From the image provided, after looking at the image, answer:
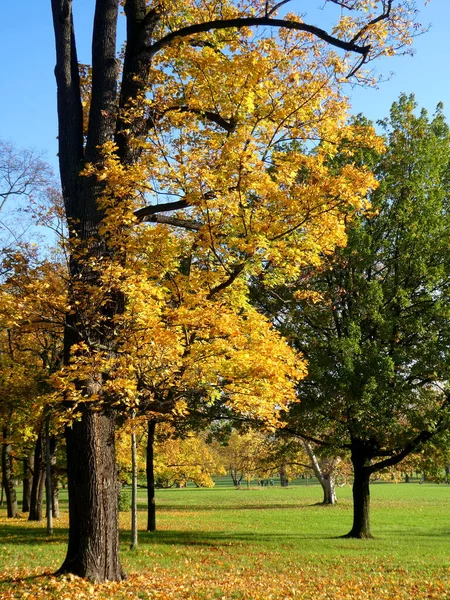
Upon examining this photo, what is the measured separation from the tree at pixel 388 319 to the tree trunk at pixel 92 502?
8475mm

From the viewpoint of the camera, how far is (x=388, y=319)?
54.9 feet

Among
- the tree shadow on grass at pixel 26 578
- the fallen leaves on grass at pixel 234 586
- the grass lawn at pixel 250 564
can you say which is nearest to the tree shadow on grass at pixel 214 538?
the grass lawn at pixel 250 564

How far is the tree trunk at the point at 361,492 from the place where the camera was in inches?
738

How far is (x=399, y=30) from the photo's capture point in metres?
8.53

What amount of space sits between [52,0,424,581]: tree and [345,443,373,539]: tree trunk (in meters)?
12.2

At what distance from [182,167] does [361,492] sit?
1497 centimetres

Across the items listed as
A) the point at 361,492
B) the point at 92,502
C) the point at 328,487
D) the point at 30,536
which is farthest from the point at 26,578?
the point at 328,487

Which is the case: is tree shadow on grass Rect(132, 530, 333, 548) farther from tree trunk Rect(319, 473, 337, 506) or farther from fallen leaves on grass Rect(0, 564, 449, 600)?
tree trunk Rect(319, 473, 337, 506)

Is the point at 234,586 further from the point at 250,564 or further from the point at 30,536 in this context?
the point at 30,536

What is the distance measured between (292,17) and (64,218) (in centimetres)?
508

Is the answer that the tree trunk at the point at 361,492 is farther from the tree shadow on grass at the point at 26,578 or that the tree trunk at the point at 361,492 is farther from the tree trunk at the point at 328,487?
the tree trunk at the point at 328,487

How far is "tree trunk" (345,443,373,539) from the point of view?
1875cm

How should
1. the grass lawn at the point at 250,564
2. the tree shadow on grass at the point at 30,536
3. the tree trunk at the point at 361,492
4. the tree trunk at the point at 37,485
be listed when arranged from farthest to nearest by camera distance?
the tree trunk at the point at 37,485, the tree trunk at the point at 361,492, the tree shadow on grass at the point at 30,536, the grass lawn at the point at 250,564

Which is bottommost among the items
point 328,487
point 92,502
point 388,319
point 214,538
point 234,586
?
point 328,487
